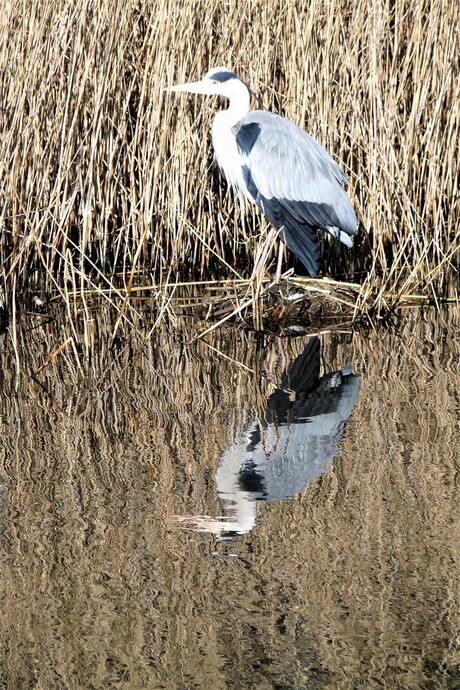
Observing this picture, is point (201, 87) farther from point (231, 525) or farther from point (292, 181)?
point (231, 525)

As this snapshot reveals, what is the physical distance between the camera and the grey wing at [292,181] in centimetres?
540

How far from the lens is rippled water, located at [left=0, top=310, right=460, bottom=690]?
202 centimetres

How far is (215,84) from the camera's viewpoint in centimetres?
529

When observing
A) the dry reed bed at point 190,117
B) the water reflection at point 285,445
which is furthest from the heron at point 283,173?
the water reflection at point 285,445

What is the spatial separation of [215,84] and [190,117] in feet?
1.92


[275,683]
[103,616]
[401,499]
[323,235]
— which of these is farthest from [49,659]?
[323,235]

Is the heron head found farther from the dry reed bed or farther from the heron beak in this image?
the dry reed bed

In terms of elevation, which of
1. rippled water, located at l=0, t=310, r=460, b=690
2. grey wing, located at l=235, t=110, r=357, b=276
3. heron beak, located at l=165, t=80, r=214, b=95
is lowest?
rippled water, located at l=0, t=310, r=460, b=690

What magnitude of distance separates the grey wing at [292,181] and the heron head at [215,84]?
0.22m

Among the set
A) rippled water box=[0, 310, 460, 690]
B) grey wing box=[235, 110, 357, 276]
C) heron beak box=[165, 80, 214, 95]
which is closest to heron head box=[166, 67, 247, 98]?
heron beak box=[165, 80, 214, 95]

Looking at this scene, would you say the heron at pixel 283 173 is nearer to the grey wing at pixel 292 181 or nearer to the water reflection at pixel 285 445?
the grey wing at pixel 292 181

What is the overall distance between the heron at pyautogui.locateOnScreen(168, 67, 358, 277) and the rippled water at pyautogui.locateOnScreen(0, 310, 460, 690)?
1349 mm

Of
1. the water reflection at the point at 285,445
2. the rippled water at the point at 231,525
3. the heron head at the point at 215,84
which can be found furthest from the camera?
the heron head at the point at 215,84

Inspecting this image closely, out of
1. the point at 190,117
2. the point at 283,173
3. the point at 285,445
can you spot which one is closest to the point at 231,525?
the point at 285,445
